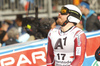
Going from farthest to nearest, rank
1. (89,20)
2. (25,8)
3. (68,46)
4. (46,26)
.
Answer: (25,8), (89,20), (46,26), (68,46)

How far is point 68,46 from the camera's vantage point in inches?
126

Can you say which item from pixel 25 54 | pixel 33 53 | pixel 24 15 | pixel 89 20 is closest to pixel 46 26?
pixel 33 53

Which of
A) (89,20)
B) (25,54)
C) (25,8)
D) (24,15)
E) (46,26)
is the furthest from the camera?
(25,8)

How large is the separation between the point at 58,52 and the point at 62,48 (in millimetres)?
96

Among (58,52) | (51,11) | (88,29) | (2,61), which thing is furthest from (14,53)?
(51,11)

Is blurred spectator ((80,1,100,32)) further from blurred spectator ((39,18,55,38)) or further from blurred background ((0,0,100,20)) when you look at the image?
blurred background ((0,0,100,20))

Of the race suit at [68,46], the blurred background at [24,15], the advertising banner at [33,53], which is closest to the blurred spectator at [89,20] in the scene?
the blurred background at [24,15]

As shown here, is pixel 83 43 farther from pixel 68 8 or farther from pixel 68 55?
pixel 68 8

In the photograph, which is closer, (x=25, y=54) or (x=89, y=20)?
(x=25, y=54)

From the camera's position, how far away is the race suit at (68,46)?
123 inches

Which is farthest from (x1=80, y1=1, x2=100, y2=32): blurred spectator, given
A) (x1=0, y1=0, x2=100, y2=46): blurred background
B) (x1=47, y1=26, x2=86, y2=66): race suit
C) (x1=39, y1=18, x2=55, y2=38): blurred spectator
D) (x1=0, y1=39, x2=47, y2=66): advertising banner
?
(x1=47, y1=26, x2=86, y2=66): race suit

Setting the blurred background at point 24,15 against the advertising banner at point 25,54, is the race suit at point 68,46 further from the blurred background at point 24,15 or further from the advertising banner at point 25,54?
the blurred background at point 24,15

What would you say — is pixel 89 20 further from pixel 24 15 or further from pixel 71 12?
pixel 71 12

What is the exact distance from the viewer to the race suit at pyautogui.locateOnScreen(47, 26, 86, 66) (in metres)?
3.13
